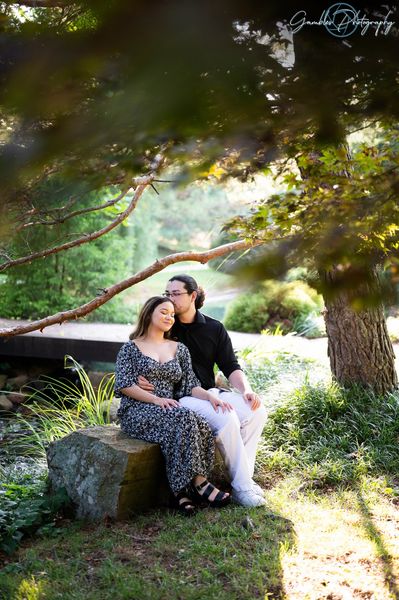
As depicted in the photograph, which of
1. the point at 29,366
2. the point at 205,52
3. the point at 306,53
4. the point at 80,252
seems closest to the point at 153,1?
the point at 205,52

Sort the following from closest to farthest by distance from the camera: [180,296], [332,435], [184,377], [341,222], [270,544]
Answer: [341,222] < [270,544] < [184,377] < [180,296] < [332,435]

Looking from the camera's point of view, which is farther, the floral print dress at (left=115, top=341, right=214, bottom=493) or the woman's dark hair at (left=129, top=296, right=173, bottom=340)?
the woman's dark hair at (left=129, top=296, right=173, bottom=340)

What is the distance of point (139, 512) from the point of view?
13.0ft

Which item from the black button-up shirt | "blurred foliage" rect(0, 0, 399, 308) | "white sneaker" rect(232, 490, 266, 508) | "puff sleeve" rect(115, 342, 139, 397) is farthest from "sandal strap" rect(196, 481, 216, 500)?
"blurred foliage" rect(0, 0, 399, 308)

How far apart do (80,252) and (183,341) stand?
6484 mm

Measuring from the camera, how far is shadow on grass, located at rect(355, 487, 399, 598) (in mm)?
2988

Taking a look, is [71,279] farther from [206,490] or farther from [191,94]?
[191,94]

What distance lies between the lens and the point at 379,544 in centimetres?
341

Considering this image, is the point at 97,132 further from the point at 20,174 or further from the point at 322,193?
the point at 322,193

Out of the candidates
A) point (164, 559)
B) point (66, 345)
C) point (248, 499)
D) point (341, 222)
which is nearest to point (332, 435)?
point (248, 499)

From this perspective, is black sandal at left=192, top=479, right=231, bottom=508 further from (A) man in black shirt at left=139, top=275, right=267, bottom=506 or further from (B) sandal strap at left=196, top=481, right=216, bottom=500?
(A) man in black shirt at left=139, top=275, right=267, bottom=506

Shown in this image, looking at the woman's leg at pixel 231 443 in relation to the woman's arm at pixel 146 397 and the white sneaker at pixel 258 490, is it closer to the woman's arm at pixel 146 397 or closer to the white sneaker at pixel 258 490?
the white sneaker at pixel 258 490

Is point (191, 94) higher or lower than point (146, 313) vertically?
higher

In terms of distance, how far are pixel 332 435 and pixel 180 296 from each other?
162 cm
